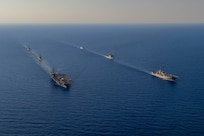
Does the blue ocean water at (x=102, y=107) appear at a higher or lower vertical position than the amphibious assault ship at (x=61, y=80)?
lower

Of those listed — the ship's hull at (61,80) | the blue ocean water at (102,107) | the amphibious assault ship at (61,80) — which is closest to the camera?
the blue ocean water at (102,107)

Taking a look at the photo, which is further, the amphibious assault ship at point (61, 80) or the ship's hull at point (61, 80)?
the amphibious assault ship at point (61, 80)

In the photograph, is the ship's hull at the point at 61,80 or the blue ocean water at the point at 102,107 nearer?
the blue ocean water at the point at 102,107

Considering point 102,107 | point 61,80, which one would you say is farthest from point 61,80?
point 102,107

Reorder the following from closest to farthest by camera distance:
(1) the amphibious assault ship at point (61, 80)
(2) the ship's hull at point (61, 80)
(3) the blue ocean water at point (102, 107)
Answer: (3) the blue ocean water at point (102, 107) < (2) the ship's hull at point (61, 80) < (1) the amphibious assault ship at point (61, 80)

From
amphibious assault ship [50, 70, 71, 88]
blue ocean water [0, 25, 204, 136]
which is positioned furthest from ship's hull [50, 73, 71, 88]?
blue ocean water [0, 25, 204, 136]

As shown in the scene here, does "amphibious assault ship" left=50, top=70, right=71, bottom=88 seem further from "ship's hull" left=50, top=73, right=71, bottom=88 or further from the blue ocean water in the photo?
the blue ocean water

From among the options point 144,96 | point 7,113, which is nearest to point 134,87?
point 144,96

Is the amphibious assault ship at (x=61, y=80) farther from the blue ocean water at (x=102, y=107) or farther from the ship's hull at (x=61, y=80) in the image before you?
the blue ocean water at (x=102, y=107)

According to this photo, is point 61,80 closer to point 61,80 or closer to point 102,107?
point 61,80

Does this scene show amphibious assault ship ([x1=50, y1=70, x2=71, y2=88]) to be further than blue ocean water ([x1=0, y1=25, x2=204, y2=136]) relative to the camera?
Yes

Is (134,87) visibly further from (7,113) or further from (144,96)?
(7,113)

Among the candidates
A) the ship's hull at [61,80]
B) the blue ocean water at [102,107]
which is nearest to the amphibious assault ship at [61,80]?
the ship's hull at [61,80]
